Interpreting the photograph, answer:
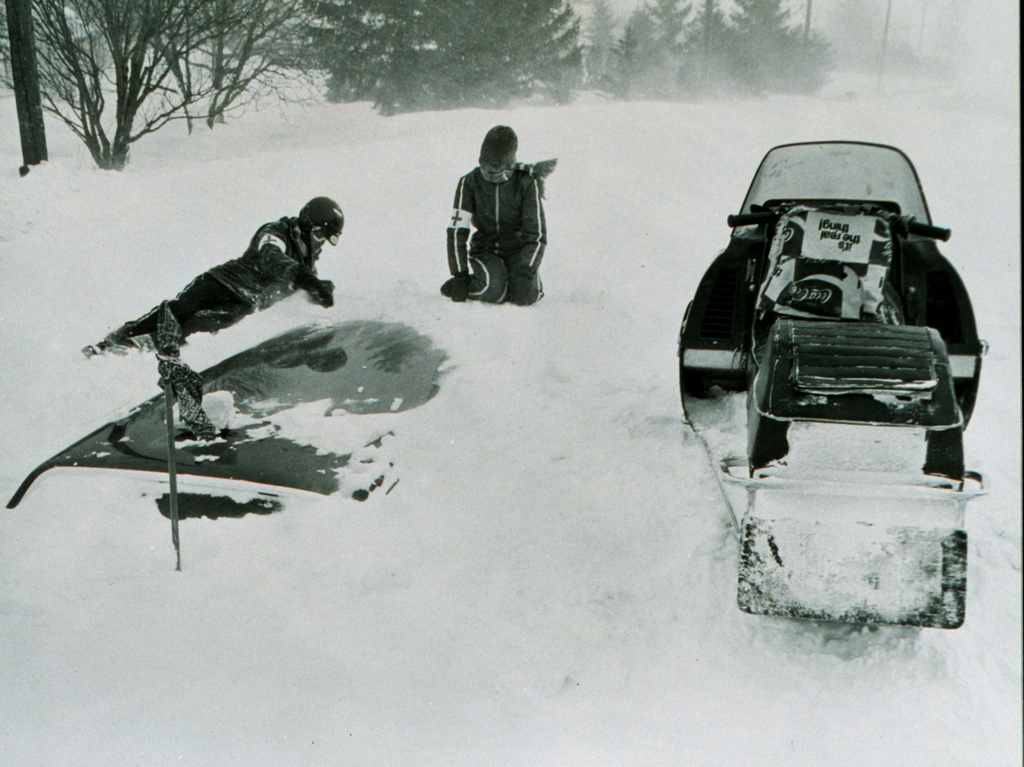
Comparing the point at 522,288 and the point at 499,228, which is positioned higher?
the point at 499,228

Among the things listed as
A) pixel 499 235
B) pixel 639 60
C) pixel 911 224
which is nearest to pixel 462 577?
pixel 911 224

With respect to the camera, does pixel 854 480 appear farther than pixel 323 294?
→ No

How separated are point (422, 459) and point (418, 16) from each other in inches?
203

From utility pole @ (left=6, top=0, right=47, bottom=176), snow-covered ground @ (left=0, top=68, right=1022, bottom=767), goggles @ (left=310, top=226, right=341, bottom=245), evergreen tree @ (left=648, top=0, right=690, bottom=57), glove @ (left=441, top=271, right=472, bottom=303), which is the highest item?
evergreen tree @ (left=648, top=0, right=690, bottom=57)

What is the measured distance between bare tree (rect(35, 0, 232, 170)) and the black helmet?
1326mm

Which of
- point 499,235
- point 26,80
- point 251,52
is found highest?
point 251,52

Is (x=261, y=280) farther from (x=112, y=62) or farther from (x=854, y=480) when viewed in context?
(x=854, y=480)

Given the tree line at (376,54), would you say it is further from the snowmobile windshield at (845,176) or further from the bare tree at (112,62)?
the snowmobile windshield at (845,176)

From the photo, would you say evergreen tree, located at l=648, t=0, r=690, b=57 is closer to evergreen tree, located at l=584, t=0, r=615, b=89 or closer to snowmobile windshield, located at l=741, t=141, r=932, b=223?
evergreen tree, located at l=584, t=0, r=615, b=89

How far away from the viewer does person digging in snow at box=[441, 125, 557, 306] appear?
432 centimetres

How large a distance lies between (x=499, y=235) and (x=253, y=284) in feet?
4.88

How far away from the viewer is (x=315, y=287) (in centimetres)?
390

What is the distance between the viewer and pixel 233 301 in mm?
3623

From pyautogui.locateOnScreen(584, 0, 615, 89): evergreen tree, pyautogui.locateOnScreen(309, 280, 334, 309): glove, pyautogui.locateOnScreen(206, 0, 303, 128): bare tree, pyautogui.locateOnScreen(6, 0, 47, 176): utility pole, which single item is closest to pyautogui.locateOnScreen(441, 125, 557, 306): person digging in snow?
pyautogui.locateOnScreen(309, 280, 334, 309): glove
